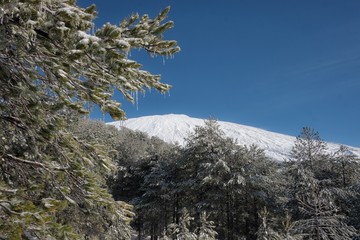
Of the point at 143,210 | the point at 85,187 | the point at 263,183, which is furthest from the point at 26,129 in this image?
the point at 143,210

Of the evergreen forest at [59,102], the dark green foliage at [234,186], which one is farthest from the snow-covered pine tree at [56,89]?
the dark green foliage at [234,186]

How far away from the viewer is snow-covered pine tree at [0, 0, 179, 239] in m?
2.92

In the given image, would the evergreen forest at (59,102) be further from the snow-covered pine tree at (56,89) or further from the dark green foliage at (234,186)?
the dark green foliage at (234,186)

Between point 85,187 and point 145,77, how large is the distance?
1.90m

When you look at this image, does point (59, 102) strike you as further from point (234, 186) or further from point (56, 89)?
point (234, 186)

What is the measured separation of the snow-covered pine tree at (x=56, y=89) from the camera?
9.58 ft

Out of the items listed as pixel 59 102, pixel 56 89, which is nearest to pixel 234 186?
pixel 59 102

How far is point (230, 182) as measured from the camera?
70.9 ft

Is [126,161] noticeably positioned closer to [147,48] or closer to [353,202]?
[353,202]

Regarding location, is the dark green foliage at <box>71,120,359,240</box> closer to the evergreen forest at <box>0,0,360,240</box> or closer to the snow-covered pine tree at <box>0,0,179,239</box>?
the evergreen forest at <box>0,0,360,240</box>

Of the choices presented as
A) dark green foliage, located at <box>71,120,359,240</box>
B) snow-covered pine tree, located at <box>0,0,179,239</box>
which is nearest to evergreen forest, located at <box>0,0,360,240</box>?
snow-covered pine tree, located at <box>0,0,179,239</box>

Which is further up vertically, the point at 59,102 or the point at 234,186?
the point at 59,102

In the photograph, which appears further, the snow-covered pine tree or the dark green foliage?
the dark green foliage

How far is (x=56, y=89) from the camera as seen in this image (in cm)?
363
